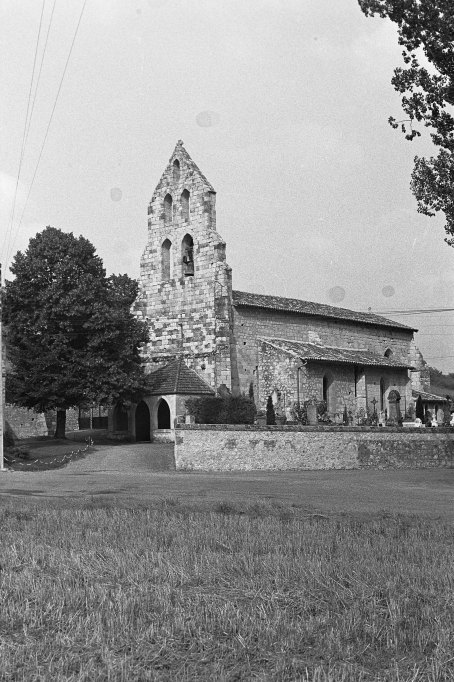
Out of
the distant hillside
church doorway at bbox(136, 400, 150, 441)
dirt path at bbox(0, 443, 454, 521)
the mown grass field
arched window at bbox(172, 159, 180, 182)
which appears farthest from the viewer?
the distant hillside

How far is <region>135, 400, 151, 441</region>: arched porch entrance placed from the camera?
49.7 metres

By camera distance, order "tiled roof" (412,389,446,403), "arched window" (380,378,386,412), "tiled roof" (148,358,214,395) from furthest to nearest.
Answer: "tiled roof" (412,389,446,403)
"arched window" (380,378,386,412)
"tiled roof" (148,358,214,395)

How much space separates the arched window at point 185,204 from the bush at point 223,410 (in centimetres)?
1247

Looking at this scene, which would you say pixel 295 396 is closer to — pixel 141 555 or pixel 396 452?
pixel 396 452

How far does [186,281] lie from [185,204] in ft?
16.0

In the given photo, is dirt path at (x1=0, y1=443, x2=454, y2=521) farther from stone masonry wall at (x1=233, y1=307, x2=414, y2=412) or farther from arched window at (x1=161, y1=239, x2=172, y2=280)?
arched window at (x1=161, y1=239, x2=172, y2=280)

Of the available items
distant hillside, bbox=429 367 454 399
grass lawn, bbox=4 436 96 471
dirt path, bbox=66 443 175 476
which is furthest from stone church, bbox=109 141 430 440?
distant hillside, bbox=429 367 454 399

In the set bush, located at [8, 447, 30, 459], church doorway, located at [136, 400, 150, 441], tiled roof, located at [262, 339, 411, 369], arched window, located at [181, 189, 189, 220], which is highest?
arched window, located at [181, 189, 189, 220]

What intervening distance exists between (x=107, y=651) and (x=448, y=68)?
21.4 meters

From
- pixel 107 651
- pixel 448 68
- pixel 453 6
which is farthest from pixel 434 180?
pixel 107 651

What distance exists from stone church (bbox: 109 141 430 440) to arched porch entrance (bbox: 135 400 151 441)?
0.06 meters

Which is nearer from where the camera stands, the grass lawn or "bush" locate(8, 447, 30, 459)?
the grass lawn

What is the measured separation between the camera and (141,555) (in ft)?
38.3

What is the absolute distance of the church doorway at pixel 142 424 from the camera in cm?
4969
